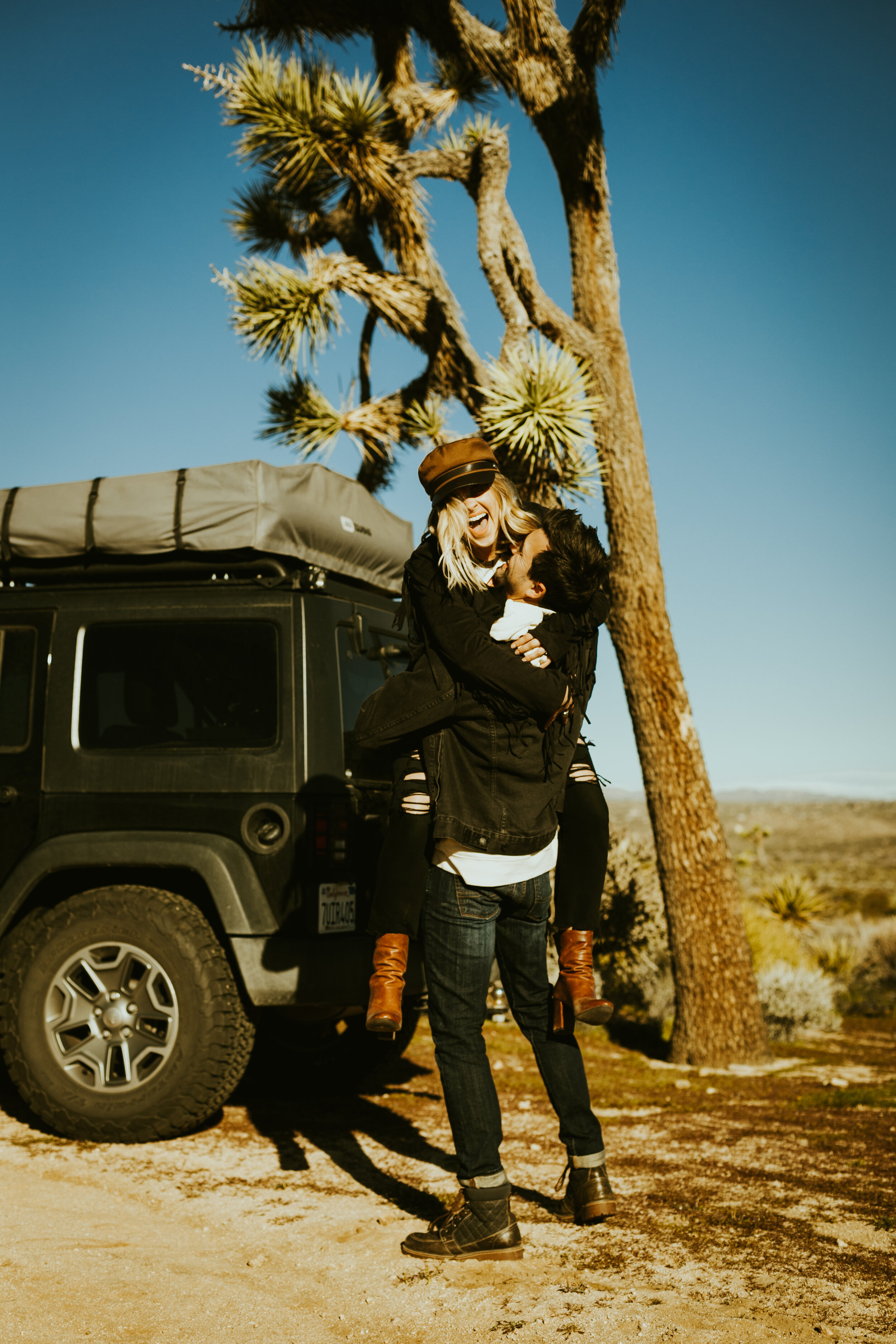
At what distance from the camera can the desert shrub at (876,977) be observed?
10492mm

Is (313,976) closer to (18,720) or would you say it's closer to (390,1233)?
(390,1233)

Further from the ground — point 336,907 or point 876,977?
point 336,907

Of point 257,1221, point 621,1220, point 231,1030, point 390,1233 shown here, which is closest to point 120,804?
point 231,1030

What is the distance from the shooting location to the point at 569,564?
109 inches

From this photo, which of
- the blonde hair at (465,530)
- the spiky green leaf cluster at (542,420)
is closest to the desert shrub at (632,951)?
the spiky green leaf cluster at (542,420)

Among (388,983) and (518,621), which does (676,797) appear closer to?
(518,621)

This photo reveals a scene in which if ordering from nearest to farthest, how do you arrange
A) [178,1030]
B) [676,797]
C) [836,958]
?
[178,1030], [676,797], [836,958]

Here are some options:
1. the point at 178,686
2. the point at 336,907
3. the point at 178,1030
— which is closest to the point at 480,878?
the point at 336,907

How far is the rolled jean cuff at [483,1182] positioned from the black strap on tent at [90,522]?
2760mm

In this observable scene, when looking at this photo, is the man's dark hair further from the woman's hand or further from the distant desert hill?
the distant desert hill

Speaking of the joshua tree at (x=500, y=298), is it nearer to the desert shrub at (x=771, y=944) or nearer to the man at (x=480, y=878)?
the desert shrub at (x=771, y=944)

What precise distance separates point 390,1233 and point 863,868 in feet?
121

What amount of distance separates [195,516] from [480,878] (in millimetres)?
2065

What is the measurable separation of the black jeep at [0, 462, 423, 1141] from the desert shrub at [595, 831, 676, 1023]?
459 centimetres
